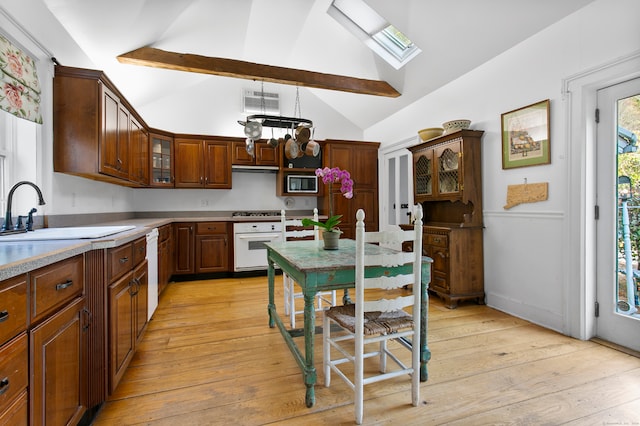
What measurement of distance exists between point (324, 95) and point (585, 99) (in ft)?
12.7

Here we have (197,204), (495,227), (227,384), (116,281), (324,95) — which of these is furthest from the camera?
(324,95)

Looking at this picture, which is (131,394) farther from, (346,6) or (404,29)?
(346,6)

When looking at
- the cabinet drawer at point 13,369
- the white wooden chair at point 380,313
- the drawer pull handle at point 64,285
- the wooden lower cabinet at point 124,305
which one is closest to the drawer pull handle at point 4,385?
the cabinet drawer at point 13,369

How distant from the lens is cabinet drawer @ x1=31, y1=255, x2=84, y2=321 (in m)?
1.08

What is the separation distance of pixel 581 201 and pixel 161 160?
4.86m

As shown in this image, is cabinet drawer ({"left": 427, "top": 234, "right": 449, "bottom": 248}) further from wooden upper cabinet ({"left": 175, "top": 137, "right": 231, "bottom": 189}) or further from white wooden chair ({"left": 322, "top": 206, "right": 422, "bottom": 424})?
wooden upper cabinet ({"left": 175, "top": 137, "right": 231, "bottom": 189})

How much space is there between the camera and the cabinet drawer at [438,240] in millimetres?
3269

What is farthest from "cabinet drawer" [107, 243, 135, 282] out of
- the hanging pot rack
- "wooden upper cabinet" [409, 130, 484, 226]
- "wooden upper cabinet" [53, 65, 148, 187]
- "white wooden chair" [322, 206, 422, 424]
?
"wooden upper cabinet" [409, 130, 484, 226]

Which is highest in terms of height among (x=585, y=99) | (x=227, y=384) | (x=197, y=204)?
(x=585, y=99)

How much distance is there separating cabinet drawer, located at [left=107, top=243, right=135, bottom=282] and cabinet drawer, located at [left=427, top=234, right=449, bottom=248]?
282 centimetres

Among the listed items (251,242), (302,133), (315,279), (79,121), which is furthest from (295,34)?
(315,279)

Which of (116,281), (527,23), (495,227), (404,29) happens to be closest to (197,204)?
(116,281)

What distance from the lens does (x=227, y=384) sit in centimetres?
188

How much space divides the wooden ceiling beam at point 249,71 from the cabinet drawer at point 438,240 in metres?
2.26
